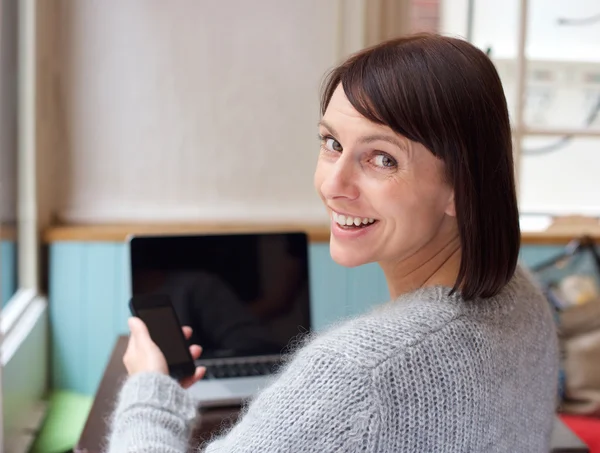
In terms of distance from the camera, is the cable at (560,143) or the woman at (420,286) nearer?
the woman at (420,286)

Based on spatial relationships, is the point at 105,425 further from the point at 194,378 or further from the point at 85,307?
the point at 85,307

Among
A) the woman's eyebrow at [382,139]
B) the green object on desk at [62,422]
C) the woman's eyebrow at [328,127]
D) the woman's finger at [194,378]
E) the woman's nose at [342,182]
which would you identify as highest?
the woman's eyebrow at [328,127]

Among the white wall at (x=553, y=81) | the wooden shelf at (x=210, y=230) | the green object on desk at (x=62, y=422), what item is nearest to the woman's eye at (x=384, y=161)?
the green object on desk at (x=62, y=422)

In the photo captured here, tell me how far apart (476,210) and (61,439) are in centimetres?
148

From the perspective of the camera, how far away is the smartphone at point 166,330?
3.76ft

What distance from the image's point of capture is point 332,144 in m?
0.84

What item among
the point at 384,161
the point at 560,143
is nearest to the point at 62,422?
the point at 384,161

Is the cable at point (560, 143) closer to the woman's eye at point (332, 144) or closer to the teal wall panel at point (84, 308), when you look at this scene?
the teal wall panel at point (84, 308)

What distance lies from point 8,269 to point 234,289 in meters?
0.67

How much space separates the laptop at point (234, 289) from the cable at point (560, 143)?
1254 mm

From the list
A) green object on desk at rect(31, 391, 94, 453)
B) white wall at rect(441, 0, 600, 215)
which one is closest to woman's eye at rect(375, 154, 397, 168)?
green object on desk at rect(31, 391, 94, 453)

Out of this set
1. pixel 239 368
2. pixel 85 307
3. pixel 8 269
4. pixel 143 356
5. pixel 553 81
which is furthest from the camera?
pixel 553 81

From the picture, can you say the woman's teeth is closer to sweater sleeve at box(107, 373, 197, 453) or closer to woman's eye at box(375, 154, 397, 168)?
woman's eye at box(375, 154, 397, 168)

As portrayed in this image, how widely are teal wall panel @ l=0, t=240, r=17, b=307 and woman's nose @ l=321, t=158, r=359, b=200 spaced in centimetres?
126
